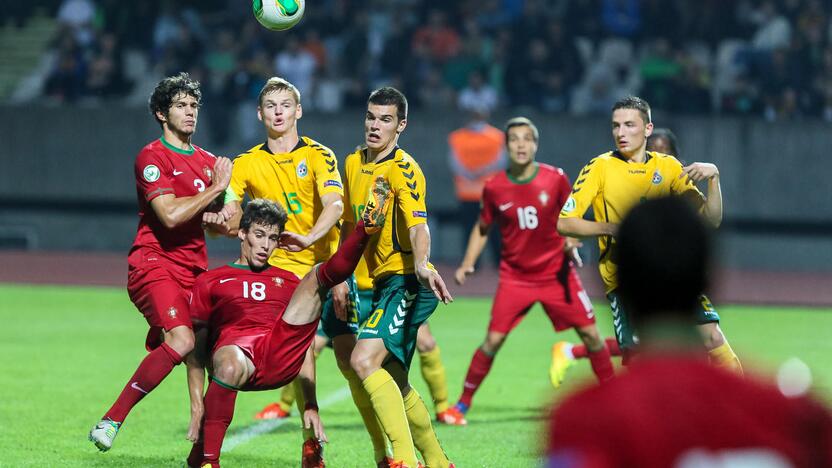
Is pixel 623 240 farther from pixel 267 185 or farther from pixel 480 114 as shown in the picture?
pixel 480 114

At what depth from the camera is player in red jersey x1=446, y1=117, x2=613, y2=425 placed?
9531 millimetres

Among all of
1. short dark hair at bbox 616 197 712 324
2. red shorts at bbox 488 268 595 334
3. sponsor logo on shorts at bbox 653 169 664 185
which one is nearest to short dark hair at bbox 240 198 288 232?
sponsor logo on shorts at bbox 653 169 664 185

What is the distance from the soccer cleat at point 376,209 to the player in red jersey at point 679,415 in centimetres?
388

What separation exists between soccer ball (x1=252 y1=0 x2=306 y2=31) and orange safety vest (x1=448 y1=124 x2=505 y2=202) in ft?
32.6

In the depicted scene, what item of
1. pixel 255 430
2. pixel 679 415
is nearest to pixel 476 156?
pixel 255 430

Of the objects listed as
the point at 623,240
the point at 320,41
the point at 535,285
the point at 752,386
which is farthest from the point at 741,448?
the point at 320,41

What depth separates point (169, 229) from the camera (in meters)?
7.47

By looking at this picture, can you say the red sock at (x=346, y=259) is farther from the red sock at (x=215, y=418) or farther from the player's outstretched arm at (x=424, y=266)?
the red sock at (x=215, y=418)

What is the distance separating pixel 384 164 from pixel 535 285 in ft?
9.83

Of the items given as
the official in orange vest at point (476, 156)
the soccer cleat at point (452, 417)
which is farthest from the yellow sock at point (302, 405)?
the official in orange vest at point (476, 156)

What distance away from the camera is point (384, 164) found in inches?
281

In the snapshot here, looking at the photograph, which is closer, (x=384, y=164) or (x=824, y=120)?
(x=384, y=164)

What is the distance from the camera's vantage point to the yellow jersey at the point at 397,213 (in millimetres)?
6848

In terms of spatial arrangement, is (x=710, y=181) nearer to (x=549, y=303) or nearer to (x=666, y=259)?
(x=549, y=303)
